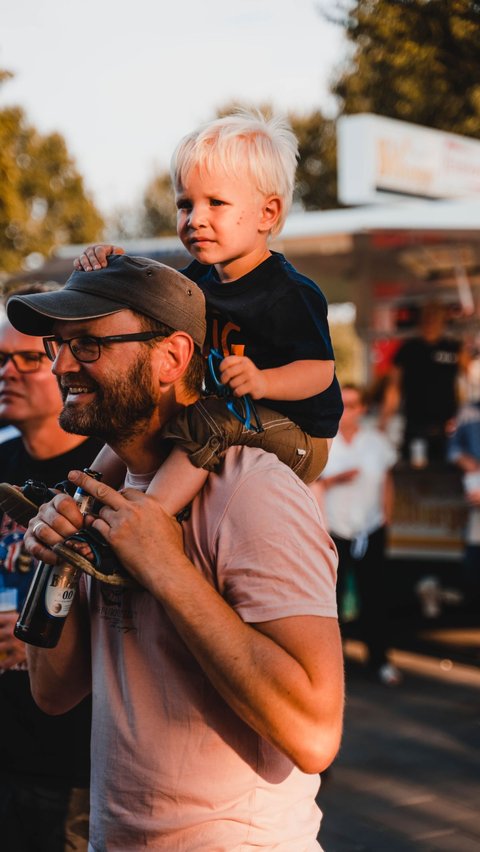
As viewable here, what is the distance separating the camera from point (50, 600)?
219 centimetres

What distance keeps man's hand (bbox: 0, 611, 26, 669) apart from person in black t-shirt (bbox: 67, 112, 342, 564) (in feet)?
2.71

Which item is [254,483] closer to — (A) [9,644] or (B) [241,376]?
(B) [241,376]

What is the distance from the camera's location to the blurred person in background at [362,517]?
863 cm

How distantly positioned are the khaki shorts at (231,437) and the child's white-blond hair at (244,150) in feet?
2.04

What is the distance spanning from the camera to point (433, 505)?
10234 mm

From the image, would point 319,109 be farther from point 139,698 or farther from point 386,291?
point 139,698

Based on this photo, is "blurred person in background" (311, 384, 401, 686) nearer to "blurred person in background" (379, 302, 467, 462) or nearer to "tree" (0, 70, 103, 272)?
"blurred person in background" (379, 302, 467, 462)

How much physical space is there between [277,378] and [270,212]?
0.54 metres

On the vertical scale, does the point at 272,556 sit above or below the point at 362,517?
above

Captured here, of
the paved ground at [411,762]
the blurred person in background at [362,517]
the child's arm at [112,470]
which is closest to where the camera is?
the child's arm at [112,470]

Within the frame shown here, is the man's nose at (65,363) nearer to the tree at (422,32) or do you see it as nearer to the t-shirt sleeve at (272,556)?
the t-shirt sleeve at (272,556)

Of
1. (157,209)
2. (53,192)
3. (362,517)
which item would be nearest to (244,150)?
(362,517)

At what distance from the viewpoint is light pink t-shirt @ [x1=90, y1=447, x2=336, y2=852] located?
6.59 ft

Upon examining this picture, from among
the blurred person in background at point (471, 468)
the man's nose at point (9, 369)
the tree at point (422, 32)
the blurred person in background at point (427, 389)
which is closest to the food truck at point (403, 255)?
the blurred person in background at point (427, 389)
